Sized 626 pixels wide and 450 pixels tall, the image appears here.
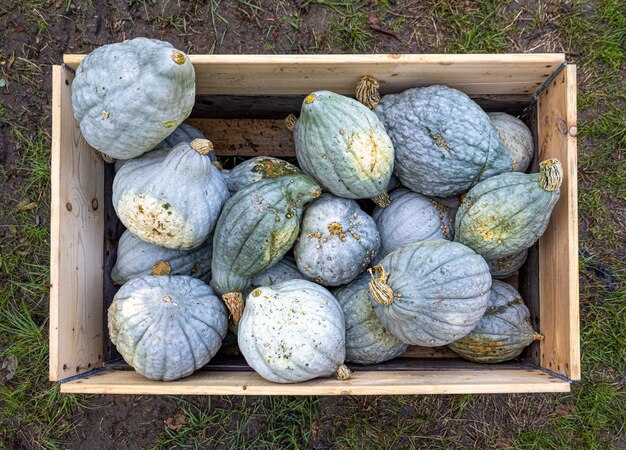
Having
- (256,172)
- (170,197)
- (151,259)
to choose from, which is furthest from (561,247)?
(151,259)

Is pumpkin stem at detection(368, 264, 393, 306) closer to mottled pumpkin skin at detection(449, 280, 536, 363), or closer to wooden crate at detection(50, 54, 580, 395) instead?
wooden crate at detection(50, 54, 580, 395)

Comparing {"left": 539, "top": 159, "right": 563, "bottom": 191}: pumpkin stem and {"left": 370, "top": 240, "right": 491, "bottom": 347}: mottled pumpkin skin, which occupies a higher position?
{"left": 539, "top": 159, "right": 563, "bottom": 191}: pumpkin stem

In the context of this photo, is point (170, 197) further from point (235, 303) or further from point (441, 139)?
point (441, 139)

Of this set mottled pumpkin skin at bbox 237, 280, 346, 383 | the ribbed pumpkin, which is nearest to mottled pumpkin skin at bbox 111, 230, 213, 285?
mottled pumpkin skin at bbox 237, 280, 346, 383

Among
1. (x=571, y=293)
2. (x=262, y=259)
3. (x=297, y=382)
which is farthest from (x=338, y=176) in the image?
(x=571, y=293)

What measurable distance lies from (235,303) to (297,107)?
116cm

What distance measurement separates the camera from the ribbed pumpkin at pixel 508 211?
240cm

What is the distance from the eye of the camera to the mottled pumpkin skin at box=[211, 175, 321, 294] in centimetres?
246

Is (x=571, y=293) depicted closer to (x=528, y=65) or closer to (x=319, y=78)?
(x=528, y=65)

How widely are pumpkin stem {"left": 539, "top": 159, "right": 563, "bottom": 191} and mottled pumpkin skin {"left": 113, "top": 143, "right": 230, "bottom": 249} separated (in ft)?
4.94

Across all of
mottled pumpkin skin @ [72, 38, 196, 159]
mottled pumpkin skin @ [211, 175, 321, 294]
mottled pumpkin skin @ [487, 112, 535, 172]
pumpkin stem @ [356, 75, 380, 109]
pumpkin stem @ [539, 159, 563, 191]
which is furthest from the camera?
mottled pumpkin skin @ [487, 112, 535, 172]

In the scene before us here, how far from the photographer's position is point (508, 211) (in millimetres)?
2453

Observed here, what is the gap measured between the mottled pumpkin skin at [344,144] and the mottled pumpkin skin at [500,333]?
2.87ft

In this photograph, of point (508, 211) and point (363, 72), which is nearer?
point (508, 211)
